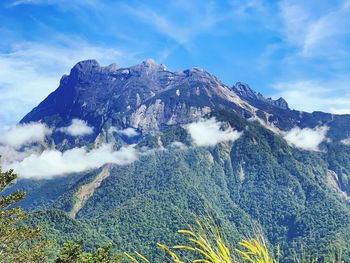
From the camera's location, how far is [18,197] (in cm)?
1773

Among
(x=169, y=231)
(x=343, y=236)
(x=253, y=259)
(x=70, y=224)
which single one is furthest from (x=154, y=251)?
(x=253, y=259)

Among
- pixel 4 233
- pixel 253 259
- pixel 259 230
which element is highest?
pixel 259 230

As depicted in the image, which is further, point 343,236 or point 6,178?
point 343,236

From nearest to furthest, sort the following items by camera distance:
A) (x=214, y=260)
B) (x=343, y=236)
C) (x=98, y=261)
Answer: (x=214, y=260) → (x=98, y=261) → (x=343, y=236)

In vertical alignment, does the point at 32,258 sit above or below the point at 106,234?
above

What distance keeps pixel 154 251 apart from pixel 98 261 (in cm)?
15676

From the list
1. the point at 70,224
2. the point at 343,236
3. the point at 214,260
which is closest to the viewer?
the point at 214,260

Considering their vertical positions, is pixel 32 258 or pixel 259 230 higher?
pixel 259 230

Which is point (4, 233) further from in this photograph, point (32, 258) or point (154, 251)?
point (154, 251)

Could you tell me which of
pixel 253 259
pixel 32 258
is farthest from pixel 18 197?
pixel 253 259

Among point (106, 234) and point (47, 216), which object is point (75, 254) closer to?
point (47, 216)

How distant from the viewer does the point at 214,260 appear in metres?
2.38

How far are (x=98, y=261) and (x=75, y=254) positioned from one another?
1.78 metres

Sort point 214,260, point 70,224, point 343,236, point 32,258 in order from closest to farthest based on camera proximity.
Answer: point 214,260, point 32,258, point 70,224, point 343,236
